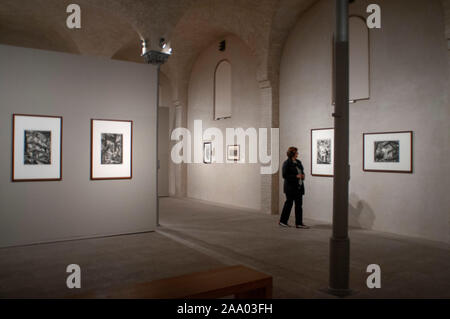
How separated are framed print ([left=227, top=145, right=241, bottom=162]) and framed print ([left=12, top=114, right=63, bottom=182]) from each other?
270 inches

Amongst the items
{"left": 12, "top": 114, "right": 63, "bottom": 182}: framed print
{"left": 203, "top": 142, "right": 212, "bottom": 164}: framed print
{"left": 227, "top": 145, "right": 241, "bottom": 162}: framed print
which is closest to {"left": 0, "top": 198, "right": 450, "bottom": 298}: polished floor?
{"left": 12, "top": 114, "right": 63, "bottom": 182}: framed print

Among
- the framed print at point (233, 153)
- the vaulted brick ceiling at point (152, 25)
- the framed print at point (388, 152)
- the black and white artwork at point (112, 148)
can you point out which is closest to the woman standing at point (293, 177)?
the framed print at point (388, 152)

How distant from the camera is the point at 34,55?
7.47 metres

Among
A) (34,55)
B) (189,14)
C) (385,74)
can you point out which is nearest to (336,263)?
(385,74)

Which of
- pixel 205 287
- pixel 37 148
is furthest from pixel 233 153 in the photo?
pixel 205 287

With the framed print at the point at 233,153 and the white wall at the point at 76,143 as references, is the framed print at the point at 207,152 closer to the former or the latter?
the framed print at the point at 233,153

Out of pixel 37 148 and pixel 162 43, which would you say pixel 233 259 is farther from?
pixel 162 43

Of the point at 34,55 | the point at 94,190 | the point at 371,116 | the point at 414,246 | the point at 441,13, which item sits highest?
the point at 441,13

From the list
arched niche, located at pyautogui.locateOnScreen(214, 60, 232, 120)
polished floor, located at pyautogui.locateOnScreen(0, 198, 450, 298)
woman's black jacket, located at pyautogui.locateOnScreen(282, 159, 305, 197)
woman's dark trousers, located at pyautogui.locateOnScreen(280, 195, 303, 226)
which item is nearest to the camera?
polished floor, located at pyautogui.locateOnScreen(0, 198, 450, 298)

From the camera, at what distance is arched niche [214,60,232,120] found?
1405 cm

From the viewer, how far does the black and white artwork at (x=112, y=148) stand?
8203 millimetres

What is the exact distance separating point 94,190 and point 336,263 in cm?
552

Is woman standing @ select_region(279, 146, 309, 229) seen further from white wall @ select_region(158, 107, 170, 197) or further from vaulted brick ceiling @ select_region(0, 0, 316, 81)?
white wall @ select_region(158, 107, 170, 197)

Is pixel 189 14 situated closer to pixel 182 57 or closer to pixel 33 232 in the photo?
pixel 182 57
